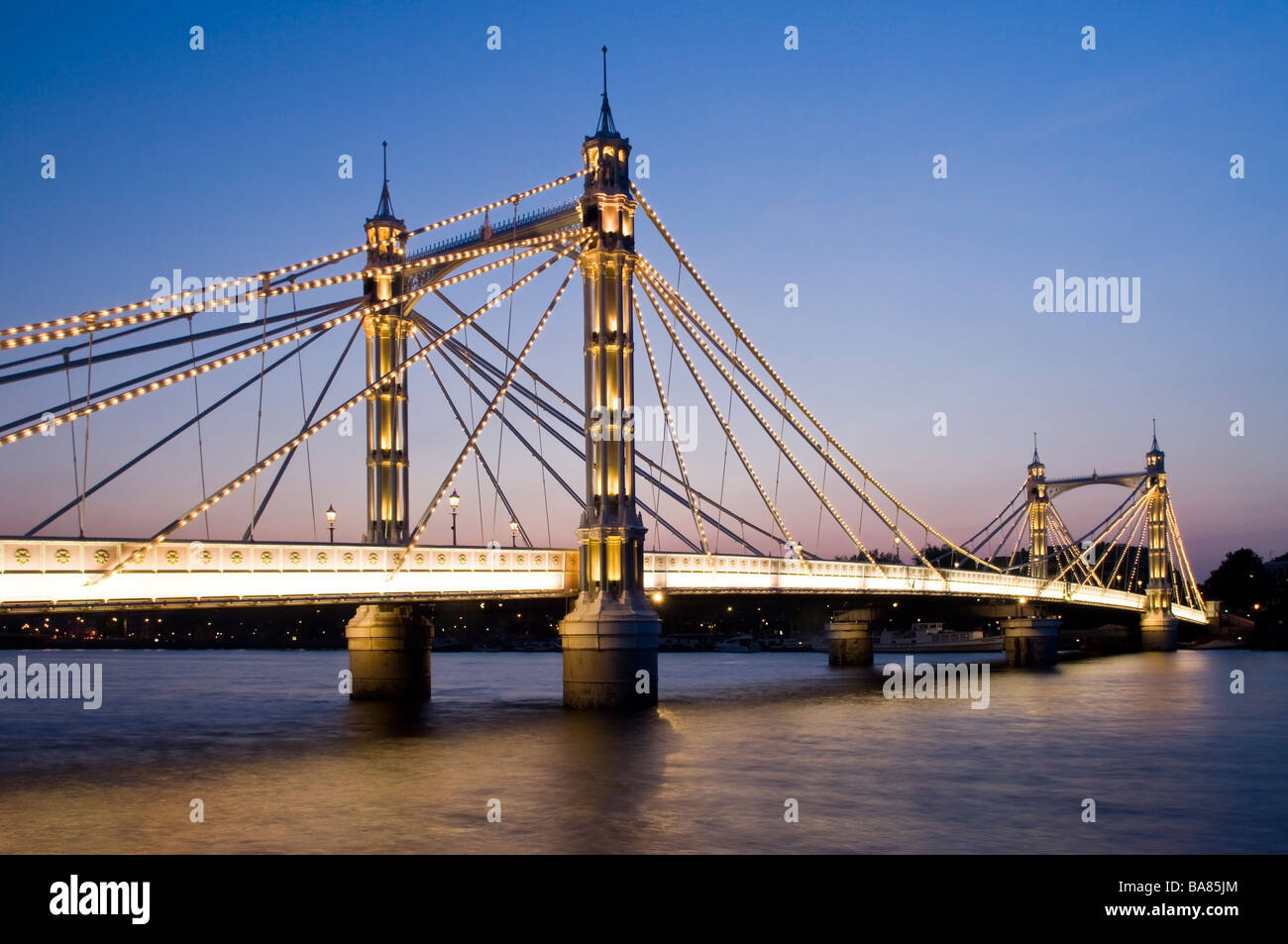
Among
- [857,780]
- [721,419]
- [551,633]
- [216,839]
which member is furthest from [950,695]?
[551,633]

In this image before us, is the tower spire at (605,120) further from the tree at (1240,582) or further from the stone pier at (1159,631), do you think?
the tree at (1240,582)

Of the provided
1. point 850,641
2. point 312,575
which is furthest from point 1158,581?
point 312,575

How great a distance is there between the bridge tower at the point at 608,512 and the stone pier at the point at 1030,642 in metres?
56.5

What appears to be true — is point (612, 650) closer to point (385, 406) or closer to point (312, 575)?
point (312, 575)

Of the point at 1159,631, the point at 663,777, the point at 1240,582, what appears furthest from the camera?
the point at 1240,582

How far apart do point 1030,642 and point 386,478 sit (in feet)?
197

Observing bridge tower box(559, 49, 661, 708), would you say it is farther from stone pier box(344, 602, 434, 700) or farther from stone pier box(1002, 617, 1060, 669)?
stone pier box(1002, 617, 1060, 669)

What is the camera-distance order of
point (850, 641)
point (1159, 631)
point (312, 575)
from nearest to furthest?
point (312, 575) → point (850, 641) → point (1159, 631)

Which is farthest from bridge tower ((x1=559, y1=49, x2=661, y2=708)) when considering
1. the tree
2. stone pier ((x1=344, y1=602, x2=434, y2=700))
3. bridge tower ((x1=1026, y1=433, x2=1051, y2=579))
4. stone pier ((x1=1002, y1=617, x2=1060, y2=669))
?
the tree

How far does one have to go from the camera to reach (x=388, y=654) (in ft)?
172

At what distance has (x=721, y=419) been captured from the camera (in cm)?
5428

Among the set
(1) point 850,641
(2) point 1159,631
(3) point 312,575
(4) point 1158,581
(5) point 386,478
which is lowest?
(2) point 1159,631
